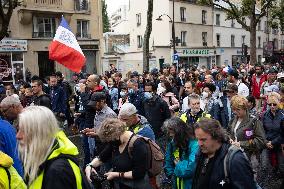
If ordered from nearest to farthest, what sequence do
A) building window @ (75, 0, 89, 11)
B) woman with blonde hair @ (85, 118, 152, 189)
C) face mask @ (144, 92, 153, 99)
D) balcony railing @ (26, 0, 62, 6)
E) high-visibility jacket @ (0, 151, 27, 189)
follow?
high-visibility jacket @ (0, 151, 27, 189) < woman with blonde hair @ (85, 118, 152, 189) < face mask @ (144, 92, 153, 99) < balcony railing @ (26, 0, 62, 6) < building window @ (75, 0, 89, 11)

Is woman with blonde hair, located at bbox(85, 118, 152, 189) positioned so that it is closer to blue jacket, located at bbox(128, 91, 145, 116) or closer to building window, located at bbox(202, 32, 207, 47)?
blue jacket, located at bbox(128, 91, 145, 116)

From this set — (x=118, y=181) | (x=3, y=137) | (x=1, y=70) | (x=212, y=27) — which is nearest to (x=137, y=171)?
(x=118, y=181)

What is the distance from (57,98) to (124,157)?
617 cm

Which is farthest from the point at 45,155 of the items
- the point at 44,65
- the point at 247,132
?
the point at 44,65

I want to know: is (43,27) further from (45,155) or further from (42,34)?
(45,155)

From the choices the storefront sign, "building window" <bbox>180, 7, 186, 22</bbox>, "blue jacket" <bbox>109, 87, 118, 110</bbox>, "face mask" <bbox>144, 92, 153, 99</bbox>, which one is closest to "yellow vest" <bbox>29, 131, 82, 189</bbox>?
"face mask" <bbox>144, 92, 153, 99</bbox>

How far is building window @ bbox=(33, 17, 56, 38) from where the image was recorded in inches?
1096

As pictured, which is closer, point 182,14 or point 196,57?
point 182,14

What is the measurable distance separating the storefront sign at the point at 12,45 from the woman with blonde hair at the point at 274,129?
71.9ft

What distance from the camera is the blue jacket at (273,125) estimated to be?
637cm

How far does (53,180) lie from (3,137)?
1689 mm

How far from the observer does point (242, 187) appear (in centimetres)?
311

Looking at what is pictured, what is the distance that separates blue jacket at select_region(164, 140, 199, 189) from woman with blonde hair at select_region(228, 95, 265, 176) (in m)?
1.06

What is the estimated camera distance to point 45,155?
2.61 m
